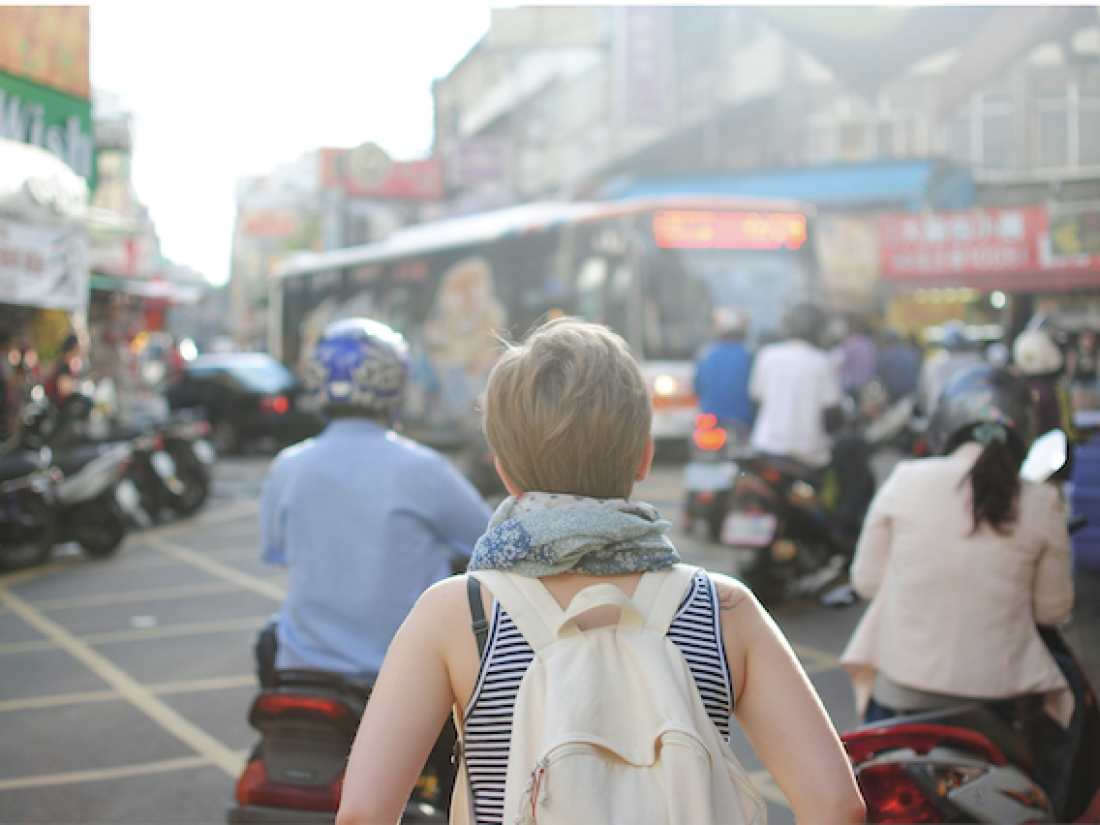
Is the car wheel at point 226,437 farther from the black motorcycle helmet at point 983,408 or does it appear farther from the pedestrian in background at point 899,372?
the black motorcycle helmet at point 983,408

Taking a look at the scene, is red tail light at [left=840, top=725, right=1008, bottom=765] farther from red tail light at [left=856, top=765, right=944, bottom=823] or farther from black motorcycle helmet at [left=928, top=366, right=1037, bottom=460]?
black motorcycle helmet at [left=928, top=366, right=1037, bottom=460]

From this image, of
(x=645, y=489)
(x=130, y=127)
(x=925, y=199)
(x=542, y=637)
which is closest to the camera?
(x=542, y=637)

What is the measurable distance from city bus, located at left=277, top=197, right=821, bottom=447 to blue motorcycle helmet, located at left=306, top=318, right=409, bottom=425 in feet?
34.6

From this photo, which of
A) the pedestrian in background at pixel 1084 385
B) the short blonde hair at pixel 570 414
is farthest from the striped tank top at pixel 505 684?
the pedestrian in background at pixel 1084 385

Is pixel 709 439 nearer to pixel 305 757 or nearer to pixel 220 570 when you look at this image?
pixel 220 570

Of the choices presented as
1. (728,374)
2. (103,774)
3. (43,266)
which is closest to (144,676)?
(103,774)

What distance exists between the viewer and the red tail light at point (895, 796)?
2842 mm

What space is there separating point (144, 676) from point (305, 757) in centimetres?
362

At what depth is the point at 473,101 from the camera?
60.8m

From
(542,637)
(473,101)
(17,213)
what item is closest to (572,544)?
(542,637)

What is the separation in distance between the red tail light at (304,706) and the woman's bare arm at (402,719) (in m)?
1.36

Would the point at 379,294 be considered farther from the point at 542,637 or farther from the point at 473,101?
the point at 473,101

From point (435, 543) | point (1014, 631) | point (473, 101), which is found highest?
point (473, 101)

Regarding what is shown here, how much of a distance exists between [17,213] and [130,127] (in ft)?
39.3
